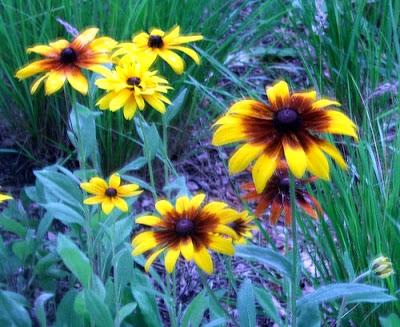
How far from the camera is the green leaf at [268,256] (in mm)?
1104

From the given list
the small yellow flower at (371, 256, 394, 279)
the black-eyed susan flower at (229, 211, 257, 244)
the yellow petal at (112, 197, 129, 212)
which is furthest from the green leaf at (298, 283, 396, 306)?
the yellow petal at (112, 197, 129, 212)

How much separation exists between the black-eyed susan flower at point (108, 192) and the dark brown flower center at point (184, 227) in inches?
9.8

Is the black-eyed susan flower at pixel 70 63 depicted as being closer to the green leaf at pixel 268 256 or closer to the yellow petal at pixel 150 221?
the yellow petal at pixel 150 221

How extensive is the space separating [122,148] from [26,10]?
56cm

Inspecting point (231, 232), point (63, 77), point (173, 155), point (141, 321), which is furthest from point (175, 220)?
point (173, 155)

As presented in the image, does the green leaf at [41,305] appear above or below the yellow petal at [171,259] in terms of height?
below

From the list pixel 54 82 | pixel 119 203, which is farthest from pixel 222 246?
pixel 54 82

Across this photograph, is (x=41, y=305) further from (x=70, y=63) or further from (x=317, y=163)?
(x=317, y=163)


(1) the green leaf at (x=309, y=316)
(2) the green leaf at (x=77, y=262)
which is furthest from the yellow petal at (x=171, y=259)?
(2) the green leaf at (x=77, y=262)

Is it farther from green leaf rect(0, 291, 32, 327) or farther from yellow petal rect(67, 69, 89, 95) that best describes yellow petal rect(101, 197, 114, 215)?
green leaf rect(0, 291, 32, 327)

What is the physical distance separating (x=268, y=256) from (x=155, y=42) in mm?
597

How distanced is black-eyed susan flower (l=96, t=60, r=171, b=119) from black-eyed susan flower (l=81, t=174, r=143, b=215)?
0.50ft

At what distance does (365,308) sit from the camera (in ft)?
4.99

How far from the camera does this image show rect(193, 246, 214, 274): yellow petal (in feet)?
3.56
